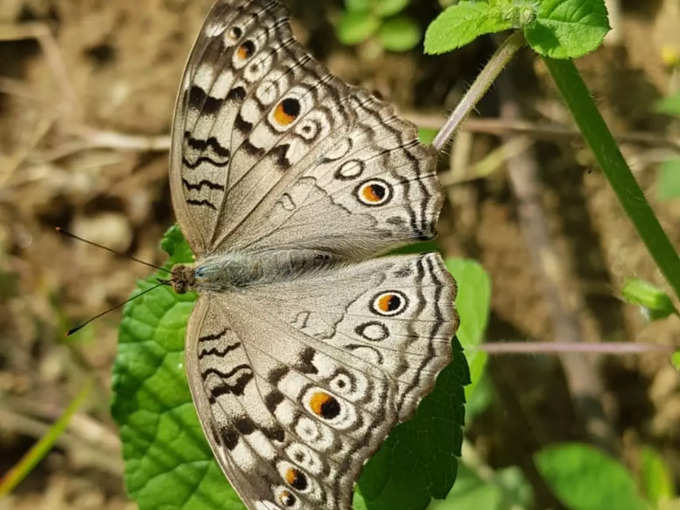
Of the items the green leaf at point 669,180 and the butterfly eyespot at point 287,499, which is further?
the green leaf at point 669,180

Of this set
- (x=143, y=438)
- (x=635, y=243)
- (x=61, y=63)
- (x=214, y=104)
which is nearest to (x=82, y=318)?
(x=61, y=63)

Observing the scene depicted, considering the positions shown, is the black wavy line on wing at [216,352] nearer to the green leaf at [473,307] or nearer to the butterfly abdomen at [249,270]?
the butterfly abdomen at [249,270]

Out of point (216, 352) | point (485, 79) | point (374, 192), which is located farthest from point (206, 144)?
point (485, 79)

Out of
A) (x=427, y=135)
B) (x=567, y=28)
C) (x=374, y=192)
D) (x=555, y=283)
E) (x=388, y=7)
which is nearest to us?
(x=567, y=28)

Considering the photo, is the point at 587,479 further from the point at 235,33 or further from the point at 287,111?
the point at 235,33

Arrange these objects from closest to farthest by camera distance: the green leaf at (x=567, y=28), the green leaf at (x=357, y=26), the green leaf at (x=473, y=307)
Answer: the green leaf at (x=567, y=28) → the green leaf at (x=473, y=307) → the green leaf at (x=357, y=26)

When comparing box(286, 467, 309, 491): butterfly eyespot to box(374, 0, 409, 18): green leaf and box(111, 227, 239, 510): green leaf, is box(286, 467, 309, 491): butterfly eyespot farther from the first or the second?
box(374, 0, 409, 18): green leaf

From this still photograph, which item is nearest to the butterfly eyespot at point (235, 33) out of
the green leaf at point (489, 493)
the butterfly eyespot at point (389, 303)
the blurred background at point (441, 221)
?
the butterfly eyespot at point (389, 303)
